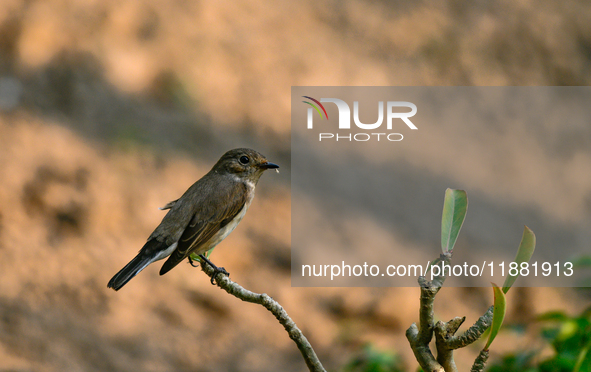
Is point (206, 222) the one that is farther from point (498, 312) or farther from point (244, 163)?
point (498, 312)

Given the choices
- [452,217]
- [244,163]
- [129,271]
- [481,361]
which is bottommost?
[481,361]

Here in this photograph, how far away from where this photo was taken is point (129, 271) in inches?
50.6

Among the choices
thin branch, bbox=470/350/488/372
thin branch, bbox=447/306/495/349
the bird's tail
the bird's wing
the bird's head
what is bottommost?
thin branch, bbox=470/350/488/372

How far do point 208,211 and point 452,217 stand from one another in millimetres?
955

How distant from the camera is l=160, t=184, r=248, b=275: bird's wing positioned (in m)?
1.39

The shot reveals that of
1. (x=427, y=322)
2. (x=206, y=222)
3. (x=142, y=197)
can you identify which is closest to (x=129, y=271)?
(x=206, y=222)

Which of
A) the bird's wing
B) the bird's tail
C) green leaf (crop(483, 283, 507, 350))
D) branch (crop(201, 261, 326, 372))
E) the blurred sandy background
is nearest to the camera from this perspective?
green leaf (crop(483, 283, 507, 350))

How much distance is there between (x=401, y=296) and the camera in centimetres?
420

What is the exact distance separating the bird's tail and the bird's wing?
0.26 ft

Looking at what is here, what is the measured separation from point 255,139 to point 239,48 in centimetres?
83

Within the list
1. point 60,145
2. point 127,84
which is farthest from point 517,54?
point 60,145

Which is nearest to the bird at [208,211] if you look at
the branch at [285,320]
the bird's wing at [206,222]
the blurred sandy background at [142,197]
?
the bird's wing at [206,222]

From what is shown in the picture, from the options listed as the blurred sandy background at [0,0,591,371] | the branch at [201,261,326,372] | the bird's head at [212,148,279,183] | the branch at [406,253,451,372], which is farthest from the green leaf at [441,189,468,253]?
the blurred sandy background at [0,0,591,371]

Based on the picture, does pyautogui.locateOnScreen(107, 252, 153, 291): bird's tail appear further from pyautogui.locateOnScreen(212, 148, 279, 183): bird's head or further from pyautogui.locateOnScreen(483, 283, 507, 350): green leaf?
pyautogui.locateOnScreen(483, 283, 507, 350): green leaf
